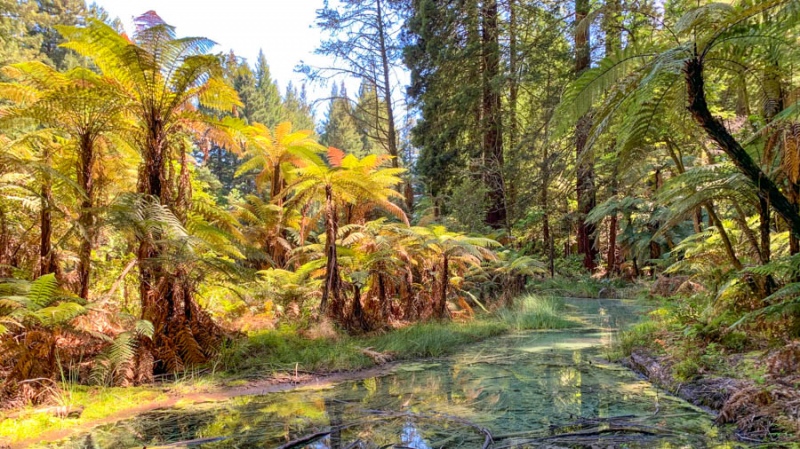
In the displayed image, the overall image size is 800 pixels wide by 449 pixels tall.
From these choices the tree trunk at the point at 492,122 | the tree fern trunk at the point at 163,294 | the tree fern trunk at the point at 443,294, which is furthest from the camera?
the tree trunk at the point at 492,122

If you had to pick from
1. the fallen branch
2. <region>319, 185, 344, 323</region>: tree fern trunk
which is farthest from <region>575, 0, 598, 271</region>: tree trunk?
the fallen branch

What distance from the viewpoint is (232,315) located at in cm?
630

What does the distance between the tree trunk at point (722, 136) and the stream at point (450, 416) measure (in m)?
1.47

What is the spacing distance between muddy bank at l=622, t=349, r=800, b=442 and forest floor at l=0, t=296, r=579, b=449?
9.07ft

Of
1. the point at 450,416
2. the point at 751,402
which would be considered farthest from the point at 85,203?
the point at 751,402

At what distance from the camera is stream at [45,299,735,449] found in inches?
103

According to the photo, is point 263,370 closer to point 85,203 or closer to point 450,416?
point 450,416

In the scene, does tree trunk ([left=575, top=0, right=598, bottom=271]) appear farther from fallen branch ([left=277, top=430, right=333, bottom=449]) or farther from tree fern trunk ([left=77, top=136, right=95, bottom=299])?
tree fern trunk ([left=77, top=136, right=95, bottom=299])

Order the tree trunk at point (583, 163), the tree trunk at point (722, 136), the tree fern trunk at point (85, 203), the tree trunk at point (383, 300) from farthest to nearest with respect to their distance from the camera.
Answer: the tree trunk at point (583, 163), the tree trunk at point (383, 300), the tree fern trunk at point (85, 203), the tree trunk at point (722, 136)

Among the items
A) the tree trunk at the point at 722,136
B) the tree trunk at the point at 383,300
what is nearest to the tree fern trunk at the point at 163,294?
the tree trunk at the point at 383,300

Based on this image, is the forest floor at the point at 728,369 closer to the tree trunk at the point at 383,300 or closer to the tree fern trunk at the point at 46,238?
the tree trunk at the point at 383,300

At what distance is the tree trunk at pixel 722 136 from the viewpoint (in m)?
2.85

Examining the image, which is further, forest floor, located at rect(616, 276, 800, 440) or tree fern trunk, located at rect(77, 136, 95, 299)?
tree fern trunk, located at rect(77, 136, 95, 299)

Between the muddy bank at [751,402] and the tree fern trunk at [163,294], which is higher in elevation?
the tree fern trunk at [163,294]
